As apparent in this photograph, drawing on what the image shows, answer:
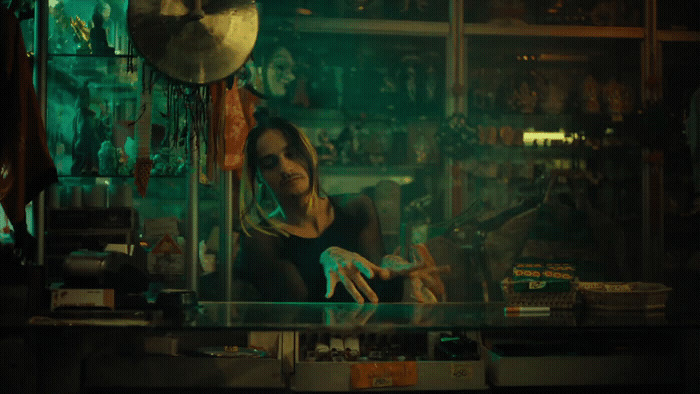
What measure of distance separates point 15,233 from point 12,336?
612 mm

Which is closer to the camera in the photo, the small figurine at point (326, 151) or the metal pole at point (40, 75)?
the metal pole at point (40, 75)

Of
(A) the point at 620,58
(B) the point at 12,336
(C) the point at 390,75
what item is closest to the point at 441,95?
(C) the point at 390,75

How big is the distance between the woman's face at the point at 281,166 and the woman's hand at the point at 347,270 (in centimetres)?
40

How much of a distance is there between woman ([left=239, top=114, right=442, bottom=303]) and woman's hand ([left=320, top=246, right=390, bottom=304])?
4 cm

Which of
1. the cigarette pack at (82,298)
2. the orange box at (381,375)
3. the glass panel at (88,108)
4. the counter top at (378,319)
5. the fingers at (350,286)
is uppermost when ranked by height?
the glass panel at (88,108)

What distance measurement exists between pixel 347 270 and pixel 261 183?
2.32ft

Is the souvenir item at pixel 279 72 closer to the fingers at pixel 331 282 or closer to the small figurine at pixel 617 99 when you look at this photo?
the fingers at pixel 331 282

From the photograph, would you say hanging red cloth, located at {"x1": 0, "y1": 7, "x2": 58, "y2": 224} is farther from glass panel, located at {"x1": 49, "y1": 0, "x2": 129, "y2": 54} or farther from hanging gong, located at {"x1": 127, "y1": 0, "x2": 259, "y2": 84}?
glass panel, located at {"x1": 49, "y1": 0, "x2": 129, "y2": 54}

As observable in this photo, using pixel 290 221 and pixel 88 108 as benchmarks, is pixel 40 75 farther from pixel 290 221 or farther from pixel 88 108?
pixel 290 221

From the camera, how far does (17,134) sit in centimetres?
256

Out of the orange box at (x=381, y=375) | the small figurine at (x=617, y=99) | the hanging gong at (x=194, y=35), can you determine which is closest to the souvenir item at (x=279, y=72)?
the hanging gong at (x=194, y=35)

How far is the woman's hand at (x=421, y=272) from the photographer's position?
3605 millimetres

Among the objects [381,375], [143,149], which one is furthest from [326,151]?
[381,375]

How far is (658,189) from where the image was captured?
13.5ft
